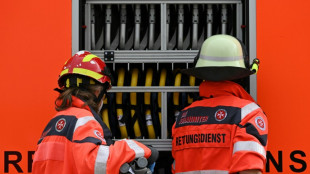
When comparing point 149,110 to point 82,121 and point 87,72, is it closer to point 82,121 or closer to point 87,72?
point 87,72

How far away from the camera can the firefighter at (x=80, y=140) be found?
8.73 feet

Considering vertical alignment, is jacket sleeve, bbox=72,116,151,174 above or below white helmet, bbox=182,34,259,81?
below

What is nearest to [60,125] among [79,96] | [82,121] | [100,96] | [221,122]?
[82,121]

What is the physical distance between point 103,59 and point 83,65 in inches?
18.9

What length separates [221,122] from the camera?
3109 millimetres

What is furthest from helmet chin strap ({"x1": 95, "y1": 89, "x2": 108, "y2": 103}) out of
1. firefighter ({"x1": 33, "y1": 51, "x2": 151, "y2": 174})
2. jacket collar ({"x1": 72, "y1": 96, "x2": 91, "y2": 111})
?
jacket collar ({"x1": 72, "y1": 96, "x2": 91, "y2": 111})

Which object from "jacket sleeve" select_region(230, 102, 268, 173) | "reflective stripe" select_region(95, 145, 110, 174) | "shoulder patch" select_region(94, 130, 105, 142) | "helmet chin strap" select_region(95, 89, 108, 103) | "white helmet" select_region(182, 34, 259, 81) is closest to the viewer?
"reflective stripe" select_region(95, 145, 110, 174)

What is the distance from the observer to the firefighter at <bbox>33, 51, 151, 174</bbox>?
266 cm

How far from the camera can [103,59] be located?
3.61 metres

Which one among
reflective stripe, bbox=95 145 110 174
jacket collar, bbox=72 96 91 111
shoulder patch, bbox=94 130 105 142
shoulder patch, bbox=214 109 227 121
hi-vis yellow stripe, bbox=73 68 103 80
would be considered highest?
hi-vis yellow stripe, bbox=73 68 103 80

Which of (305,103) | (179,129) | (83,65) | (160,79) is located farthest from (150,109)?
(305,103)

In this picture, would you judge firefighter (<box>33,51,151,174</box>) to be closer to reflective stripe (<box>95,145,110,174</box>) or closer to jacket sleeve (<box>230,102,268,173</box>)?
reflective stripe (<box>95,145,110,174</box>)

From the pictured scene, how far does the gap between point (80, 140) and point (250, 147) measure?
907mm

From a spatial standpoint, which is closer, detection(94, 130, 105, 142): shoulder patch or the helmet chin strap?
detection(94, 130, 105, 142): shoulder patch
